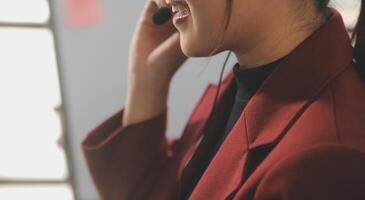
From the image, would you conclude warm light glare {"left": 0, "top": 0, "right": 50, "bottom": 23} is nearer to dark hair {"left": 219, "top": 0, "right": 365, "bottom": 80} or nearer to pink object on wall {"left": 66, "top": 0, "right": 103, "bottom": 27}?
pink object on wall {"left": 66, "top": 0, "right": 103, "bottom": 27}

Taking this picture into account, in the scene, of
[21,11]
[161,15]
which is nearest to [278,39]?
[161,15]

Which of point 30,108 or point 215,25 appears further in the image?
point 30,108

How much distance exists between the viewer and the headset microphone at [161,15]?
823mm

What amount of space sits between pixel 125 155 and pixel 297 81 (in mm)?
409

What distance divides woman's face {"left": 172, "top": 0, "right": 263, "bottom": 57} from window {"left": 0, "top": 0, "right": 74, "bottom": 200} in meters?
0.66

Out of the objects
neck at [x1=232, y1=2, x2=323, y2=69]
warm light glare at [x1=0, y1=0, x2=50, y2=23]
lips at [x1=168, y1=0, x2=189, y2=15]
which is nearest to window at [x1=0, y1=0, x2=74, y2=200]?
warm light glare at [x1=0, y1=0, x2=50, y2=23]

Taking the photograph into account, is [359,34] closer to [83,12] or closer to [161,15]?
[161,15]

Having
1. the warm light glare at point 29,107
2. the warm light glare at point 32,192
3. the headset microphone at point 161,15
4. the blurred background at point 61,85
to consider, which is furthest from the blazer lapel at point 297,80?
the warm light glare at point 32,192

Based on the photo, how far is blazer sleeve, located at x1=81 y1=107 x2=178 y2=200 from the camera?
Answer: 0.86 metres

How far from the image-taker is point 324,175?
0.46 meters

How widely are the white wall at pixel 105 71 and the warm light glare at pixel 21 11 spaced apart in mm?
82

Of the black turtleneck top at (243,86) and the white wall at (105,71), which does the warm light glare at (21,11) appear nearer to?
the white wall at (105,71)

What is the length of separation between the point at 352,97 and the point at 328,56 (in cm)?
6

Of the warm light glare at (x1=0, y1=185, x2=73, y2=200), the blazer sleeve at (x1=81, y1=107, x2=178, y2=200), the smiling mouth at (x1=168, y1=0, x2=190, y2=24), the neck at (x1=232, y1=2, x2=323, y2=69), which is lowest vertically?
the warm light glare at (x1=0, y1=185, x2=73, y2=200)
